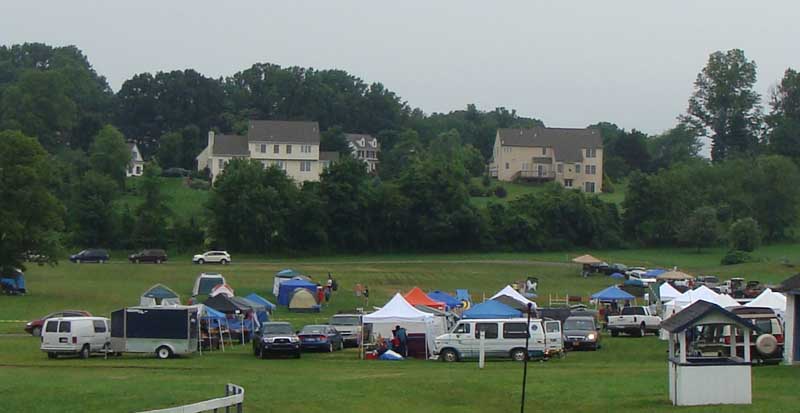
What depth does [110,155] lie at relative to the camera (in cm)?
12288

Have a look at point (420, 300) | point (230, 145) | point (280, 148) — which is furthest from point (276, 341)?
point (230, 145)

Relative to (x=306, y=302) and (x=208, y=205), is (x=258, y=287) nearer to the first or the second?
(x=306, y=302)

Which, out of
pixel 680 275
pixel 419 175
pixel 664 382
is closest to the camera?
pixel 664 382

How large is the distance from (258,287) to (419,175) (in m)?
38.0

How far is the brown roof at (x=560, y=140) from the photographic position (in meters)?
147

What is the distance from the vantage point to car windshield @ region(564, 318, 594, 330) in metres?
41.8

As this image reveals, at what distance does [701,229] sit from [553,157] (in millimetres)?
44719

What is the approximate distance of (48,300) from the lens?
199ft

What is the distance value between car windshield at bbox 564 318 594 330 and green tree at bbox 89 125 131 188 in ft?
285

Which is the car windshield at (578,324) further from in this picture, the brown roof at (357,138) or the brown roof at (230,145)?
the brown roof at (357,138)

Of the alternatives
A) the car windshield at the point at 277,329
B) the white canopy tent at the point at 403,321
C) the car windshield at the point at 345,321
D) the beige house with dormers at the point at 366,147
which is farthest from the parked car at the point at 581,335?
the beige house with dormers at the point at 366,147

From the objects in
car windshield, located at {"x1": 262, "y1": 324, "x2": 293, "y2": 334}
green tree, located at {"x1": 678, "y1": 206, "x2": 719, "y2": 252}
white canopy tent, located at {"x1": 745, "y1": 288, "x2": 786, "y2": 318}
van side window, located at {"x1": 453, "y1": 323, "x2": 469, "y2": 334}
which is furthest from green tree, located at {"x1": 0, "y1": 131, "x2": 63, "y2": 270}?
green tree, located at {"x1": 678, "y1": 206, "x2": 719, "y2": 252}

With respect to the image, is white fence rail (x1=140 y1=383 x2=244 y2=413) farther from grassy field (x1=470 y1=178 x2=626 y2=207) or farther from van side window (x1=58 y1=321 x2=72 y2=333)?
grassy field (x1=470 y1=178 x2=626 y2=207)

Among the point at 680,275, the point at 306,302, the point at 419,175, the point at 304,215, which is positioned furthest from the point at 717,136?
the point at 306,302
